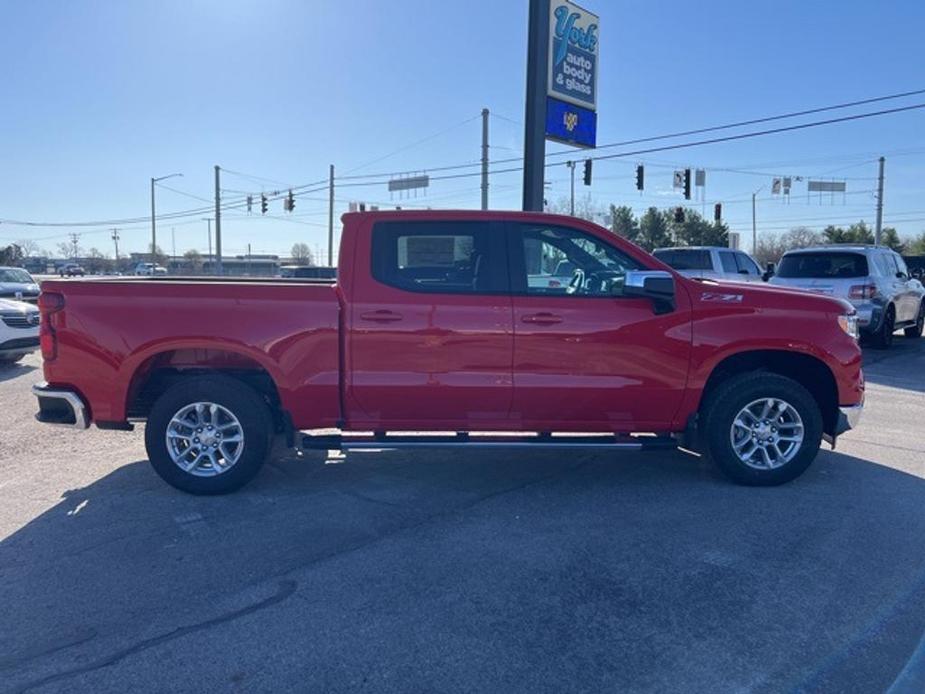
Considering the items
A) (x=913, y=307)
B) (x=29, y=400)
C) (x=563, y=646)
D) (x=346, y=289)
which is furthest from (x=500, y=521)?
(x=913, y=307)

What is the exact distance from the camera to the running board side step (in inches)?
202

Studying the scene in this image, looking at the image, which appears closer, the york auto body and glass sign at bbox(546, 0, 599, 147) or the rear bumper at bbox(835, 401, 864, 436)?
the rear bumper at bbox(835, 401, 864, 436)

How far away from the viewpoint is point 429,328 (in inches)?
198

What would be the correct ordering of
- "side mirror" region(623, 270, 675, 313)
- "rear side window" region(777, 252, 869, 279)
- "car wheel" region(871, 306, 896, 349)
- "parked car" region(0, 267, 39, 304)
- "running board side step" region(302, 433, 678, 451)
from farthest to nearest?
"parked car" region(0, 267, 39, 304), "car wheel" region(871, 306, 896, 349), "rear side window" region(777, 252, 869, 279), "running board side step" region(302, 433, 678, 451), "side mirror" region(623, 270, 675, 313)

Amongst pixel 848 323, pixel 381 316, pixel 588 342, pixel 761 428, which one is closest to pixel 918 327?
pixel 848 323

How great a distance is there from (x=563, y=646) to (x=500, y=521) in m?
1.53

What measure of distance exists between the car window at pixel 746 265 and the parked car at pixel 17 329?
15009mm

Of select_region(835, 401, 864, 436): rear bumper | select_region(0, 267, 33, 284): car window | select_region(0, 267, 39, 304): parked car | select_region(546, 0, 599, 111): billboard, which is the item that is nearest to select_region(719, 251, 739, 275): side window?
select_region(546, 0, 599, 111): billboard

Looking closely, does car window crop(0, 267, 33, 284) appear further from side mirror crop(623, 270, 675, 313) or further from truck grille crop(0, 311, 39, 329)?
side mirror crop(623, 270, 675, 313)

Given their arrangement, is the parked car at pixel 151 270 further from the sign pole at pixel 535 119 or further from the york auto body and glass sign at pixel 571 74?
the sign pole at pixel 535 119

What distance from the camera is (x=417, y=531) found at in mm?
4512

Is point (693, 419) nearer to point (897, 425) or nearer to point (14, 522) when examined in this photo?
point (897, 425)

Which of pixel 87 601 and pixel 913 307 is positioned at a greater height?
pixel 913 307

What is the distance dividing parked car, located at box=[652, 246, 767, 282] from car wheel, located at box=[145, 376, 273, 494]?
12859 millimetres
